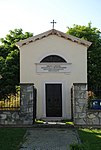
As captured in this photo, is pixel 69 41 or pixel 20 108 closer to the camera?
pixel 20 108

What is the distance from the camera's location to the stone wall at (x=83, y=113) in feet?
49.6

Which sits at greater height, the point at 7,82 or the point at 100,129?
the point at 7,82

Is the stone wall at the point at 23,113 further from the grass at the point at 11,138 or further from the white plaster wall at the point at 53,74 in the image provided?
the white plaster wall at the point at 53,74

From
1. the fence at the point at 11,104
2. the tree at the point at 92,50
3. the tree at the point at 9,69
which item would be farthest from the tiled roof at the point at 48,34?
the tree at the point at 92,50

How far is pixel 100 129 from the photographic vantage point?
1447cm

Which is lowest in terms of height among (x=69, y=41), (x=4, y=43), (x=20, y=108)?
(x=20, y=108)

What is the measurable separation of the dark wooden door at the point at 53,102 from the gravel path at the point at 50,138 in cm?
396

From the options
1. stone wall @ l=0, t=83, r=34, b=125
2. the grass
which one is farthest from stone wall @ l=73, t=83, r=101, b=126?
the grass

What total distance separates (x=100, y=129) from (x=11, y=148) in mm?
5620

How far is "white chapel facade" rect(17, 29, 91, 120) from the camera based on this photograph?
18750mm

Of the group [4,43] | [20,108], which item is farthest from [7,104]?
[4,43]

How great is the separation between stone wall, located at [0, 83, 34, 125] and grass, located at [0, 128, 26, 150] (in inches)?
35.2

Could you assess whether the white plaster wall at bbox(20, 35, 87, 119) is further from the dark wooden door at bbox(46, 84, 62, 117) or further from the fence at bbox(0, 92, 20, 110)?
the fence at bbox(0, 92, 20, 110)

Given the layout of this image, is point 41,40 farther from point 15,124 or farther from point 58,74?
point 15,124
